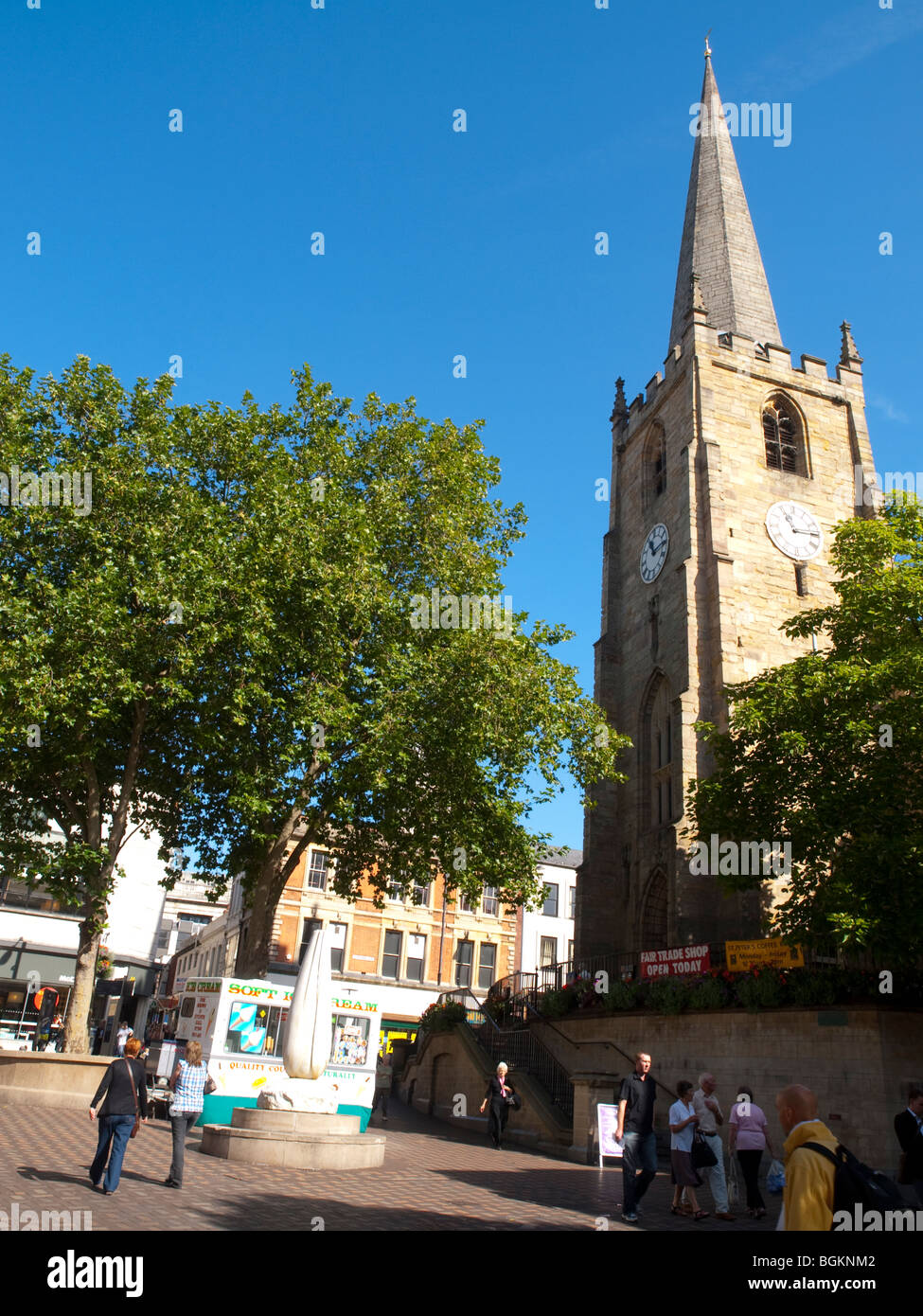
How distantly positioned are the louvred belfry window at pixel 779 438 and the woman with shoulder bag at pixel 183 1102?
29.8 m

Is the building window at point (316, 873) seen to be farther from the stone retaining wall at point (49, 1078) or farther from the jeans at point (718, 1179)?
the jeans at point (718, 1179)

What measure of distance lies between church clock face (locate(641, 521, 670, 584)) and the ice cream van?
65.9 feet

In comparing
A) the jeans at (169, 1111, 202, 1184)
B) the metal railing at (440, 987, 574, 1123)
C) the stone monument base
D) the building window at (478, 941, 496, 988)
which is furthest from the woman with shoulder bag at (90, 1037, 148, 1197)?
the building window at (478, 941, 496, 988)

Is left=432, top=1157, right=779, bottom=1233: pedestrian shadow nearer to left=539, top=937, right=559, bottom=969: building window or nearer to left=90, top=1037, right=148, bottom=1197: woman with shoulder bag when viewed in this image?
left=90, top=1037, right=148, bottom=1197: woman with shoulder bag

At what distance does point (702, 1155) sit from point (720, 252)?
38041 millimetres

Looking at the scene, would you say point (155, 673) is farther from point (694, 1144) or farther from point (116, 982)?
point (116, 982)

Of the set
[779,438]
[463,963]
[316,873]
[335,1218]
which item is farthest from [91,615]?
[463,963]

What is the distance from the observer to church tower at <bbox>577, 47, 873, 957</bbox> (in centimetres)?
2916

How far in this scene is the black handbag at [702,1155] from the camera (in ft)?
37.8

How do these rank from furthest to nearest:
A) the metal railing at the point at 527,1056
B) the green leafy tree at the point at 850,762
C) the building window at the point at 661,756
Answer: the building window at the point at 661,756
the metal railing at the point at 527,1056
the green leafy tree at the point at 850,762

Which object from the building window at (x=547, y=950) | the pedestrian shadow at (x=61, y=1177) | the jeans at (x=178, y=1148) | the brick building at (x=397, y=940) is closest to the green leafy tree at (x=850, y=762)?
the jeans at (x=178, y=1148)

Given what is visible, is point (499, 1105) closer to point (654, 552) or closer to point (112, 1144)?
point (112, 1144)
